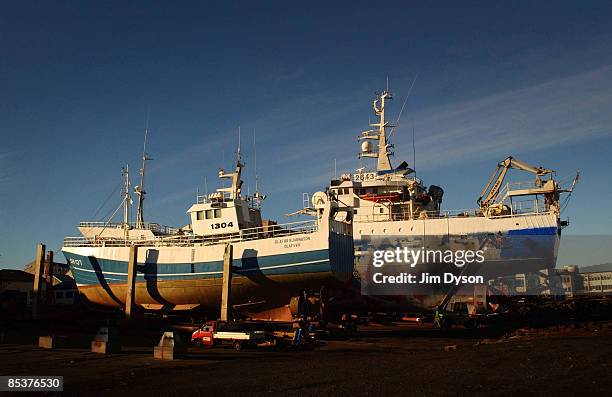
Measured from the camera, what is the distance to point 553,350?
20.5 m

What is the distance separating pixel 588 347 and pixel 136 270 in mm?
29104

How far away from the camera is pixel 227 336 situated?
2422cm

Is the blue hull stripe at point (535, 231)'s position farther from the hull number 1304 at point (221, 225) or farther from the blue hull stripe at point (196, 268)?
the hull number 1304 at point (221, 225)

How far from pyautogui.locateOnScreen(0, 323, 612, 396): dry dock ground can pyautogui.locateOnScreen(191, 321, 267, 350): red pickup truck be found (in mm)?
792

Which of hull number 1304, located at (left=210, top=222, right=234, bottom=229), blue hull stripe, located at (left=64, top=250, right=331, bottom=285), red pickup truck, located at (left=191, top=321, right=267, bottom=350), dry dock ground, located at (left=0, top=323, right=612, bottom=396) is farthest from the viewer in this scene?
hull number 1304, located at (left=210, top=222, right=234, bottom=229)

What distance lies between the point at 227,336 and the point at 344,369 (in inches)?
351

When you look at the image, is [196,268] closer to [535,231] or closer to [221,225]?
[221,225]

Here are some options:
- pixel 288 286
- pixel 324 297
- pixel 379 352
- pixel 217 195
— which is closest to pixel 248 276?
pixel 288 286

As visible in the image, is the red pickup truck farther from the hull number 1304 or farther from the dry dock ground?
the hull number 1304

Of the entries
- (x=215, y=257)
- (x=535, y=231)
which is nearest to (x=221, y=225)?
(x=215, y=257)

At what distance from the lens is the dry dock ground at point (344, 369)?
44.1 feet

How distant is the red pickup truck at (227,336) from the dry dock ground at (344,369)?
0.79 meters

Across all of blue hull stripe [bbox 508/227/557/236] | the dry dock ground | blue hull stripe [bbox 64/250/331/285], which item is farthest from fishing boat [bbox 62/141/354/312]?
blue hull stripe [bbox 508/227/557/236]

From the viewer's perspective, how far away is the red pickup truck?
23.8 metres
